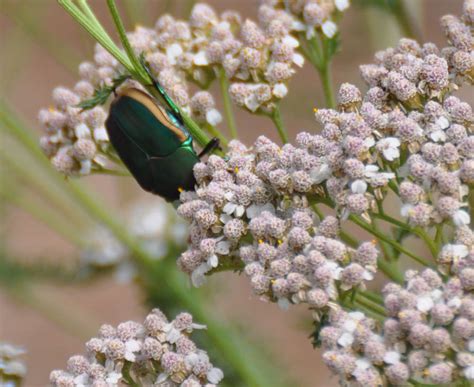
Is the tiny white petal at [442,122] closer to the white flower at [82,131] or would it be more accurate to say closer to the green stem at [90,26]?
the green stem at [90,26]

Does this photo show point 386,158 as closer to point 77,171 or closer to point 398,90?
point 398,90

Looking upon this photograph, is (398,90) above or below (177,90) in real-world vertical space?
below

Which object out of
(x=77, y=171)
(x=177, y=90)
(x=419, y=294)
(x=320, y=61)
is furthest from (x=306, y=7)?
(x=419, y=294)

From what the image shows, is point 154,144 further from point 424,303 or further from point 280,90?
point 424,303

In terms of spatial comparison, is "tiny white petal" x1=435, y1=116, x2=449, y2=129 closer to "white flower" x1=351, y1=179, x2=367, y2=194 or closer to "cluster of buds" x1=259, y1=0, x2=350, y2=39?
"white flower" x1=351, y1=179, x2=367, y2=194

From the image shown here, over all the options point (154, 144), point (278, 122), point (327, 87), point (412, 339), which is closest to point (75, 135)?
point (154, 144)
